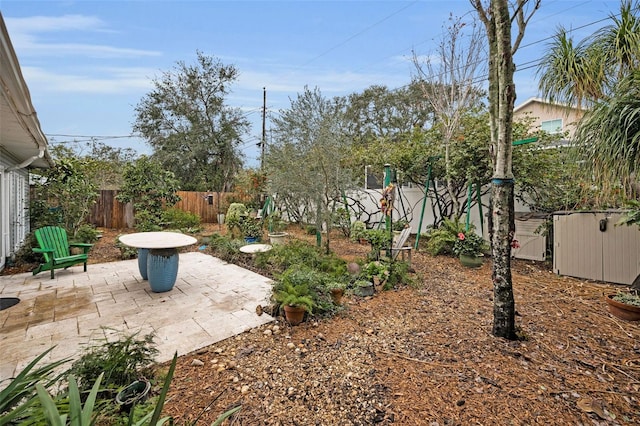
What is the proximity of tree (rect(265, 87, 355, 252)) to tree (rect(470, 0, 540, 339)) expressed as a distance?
3152 millimetres

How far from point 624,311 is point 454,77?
5.79 metres

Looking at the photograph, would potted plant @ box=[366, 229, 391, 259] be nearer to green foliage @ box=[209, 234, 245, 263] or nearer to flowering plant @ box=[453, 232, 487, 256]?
flowering plant @ box=[453, 232, 487, 256]

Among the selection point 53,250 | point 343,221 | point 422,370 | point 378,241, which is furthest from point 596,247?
point 53,250

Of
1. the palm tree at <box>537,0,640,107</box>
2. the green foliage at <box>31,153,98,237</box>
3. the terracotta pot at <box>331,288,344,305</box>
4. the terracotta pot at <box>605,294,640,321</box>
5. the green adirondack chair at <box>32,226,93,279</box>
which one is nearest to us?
the terracotta pot at <box>605,294,640,321</box>

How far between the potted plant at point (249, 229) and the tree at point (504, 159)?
569cm

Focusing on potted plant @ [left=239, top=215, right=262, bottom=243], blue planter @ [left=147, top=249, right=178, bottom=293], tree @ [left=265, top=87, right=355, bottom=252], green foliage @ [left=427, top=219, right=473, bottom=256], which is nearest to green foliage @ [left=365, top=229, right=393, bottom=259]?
tree @ [left=265, top=87, right=355, bottom=252]

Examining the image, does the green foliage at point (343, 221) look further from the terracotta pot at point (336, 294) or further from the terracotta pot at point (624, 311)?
the terracotta pot at point (624, 311)

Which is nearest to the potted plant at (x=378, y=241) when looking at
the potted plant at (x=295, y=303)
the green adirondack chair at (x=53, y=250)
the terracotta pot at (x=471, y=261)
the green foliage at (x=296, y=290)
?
the green foliage at (x=296, y=290)

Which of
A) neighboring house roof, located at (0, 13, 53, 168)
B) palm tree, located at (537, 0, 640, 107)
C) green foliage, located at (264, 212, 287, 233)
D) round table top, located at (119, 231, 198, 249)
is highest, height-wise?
palm tree, located at (537, 0, 640, 107)

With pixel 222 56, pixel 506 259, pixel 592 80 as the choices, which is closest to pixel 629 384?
pixel 506 259

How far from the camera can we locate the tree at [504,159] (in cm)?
236

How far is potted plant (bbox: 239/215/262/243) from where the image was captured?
720 cm

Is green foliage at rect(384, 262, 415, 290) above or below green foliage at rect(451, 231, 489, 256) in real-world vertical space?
below

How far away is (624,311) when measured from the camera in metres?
2.86
